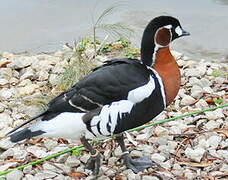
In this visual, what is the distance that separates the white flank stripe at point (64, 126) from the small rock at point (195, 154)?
2.44 feet

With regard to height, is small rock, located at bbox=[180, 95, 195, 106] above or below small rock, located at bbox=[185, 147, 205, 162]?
above

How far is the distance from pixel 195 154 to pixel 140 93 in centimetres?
64

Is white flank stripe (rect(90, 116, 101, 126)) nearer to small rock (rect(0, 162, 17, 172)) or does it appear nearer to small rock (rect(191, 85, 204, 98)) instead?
small rock (rect(0, 162, 17, 172))

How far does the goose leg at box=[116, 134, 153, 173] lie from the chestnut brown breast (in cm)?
44

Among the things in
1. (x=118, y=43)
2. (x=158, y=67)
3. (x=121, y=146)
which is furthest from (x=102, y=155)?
(x=118, y=43)

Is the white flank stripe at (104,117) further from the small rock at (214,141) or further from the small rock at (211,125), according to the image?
the small rock at (211,125)

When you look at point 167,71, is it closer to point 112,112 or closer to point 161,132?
point 112,112

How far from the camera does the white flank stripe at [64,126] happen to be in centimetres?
282

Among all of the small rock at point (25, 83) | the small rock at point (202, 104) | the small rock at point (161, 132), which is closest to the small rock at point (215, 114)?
the small rock at point (202, 104)

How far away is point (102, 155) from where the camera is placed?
3246mm

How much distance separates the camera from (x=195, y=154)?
3123mm

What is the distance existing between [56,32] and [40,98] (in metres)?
1.64

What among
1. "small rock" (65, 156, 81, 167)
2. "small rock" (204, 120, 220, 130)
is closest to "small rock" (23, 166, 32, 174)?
"small rock" (65, 156, 81, 167)

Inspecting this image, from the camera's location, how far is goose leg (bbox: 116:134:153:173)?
10.1ft
